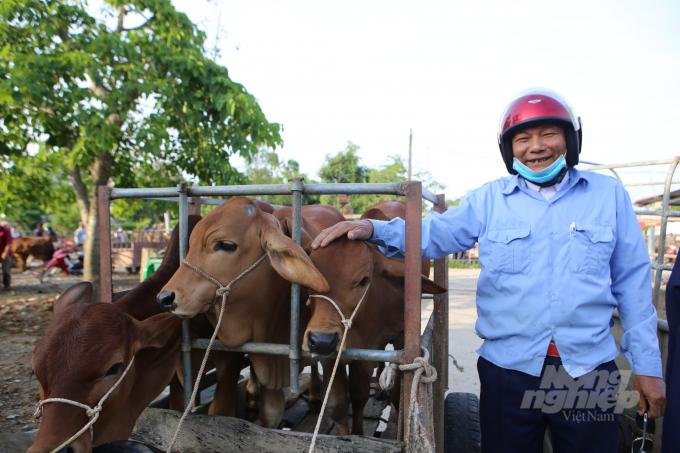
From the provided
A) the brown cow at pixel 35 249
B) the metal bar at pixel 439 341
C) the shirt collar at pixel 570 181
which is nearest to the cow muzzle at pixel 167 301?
the metal bar at pixel 439 341

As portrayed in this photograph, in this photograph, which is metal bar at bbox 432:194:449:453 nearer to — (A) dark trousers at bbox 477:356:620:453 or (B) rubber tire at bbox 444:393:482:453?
(B) rubber tire at bbox 444:393:482:453

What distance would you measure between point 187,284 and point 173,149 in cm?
518

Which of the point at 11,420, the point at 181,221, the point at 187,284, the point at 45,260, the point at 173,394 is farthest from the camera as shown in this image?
the point at 45,260

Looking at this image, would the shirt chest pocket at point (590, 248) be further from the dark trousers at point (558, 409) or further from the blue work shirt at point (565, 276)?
the dark trousers at point (558, 409)

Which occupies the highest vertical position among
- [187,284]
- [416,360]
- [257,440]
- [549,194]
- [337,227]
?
[549,194]

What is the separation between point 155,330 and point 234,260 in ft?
1.68

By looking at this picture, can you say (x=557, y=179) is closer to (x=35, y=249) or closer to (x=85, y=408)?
(x=85, y=408)

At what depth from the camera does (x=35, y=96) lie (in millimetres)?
4613

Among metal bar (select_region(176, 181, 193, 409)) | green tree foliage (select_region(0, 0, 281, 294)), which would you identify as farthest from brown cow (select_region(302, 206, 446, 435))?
green tree foliage (select_region(0, 0, 281, 294))

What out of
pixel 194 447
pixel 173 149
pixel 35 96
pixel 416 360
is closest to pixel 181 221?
pixel 194 447

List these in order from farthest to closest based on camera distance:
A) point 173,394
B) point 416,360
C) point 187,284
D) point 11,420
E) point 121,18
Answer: point 121,18 → point 11,420 → point 173,394 → point 187,284 → point 416,360

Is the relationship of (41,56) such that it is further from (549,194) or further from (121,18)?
(549,194)

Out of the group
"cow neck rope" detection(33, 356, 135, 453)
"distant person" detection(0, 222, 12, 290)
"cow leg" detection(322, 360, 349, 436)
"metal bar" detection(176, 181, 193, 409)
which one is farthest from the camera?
"distant person" detection(0, 222, 12, 290)

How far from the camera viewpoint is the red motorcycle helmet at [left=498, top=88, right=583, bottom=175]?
6.62ft
